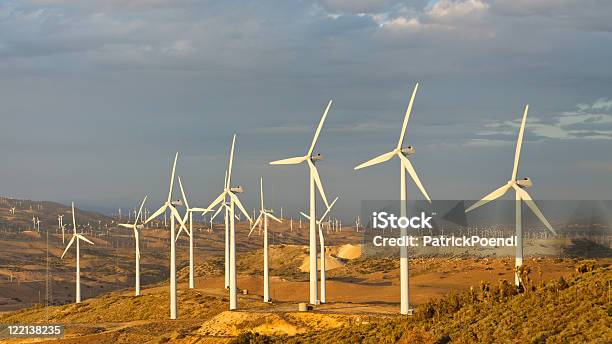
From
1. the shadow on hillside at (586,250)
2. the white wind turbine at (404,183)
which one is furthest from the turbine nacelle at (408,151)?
the shadow on hillside at (586,250)

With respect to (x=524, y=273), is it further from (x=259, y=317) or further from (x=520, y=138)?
(x=259, y=317)

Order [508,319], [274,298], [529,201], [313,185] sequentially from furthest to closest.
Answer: [274,298] < [313,185] < [529,201] < [508,319]

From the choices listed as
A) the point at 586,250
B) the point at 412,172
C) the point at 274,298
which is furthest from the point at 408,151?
the point at 586,250

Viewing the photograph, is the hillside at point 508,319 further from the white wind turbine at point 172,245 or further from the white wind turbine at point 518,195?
the white wind turbine at point 172,245

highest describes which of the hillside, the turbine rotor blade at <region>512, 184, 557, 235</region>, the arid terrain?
the turbine rotor blade at <region>512, 184, 557, 235</region>

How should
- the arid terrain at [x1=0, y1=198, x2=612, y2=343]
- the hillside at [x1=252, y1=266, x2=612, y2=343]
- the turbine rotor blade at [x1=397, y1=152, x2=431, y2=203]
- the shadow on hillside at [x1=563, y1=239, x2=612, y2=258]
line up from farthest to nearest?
the shadow on hillside at [x1=563, y1=239, x2=612, y2=258], the arid terrain at [x1=0, y1=198, x2=612, y2=343], the turbine rotor blade at [x1=397, y1=152, x2=431, y2=203], the hillside at [x1=252, y1=266, x2=612, y2=343]

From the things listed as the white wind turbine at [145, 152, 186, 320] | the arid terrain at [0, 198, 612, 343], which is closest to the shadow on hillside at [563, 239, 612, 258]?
the arid terrain at [0, 198, 612, 343]

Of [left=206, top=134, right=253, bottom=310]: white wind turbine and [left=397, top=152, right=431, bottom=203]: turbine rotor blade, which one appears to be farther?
[left=206, top=134, right=253, bottom=310]: white wind turbine

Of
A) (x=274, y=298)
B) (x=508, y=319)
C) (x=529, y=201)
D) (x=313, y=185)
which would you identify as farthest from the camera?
(x=274, y=298)

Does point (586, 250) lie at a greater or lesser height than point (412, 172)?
lesser

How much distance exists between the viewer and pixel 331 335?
63.8m

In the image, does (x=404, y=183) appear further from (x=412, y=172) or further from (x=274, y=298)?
(x=274, y=298)

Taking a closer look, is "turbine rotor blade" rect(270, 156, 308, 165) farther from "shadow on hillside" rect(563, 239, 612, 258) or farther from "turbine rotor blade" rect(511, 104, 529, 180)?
"shadow on hillside" rect(563, 239, 612, 258)

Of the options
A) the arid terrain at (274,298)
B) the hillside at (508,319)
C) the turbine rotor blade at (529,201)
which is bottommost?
the arid terrain at (274,298)
